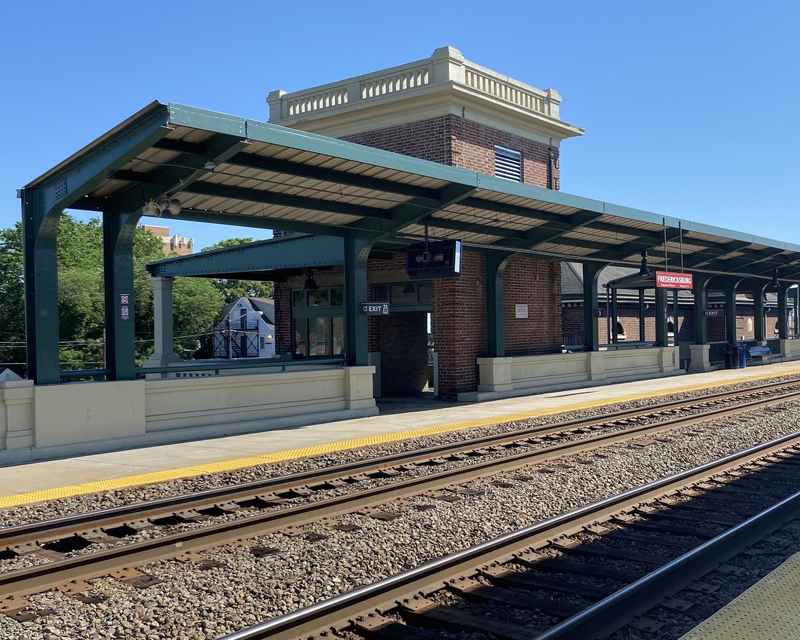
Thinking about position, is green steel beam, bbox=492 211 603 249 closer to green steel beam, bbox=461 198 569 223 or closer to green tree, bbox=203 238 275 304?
green steel beam, bbox=461 198 569 223

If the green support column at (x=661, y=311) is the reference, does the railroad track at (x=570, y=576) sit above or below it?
below

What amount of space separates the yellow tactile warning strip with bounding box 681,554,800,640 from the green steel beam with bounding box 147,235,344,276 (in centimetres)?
1407

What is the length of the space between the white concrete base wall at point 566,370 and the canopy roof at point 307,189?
295 centimetres

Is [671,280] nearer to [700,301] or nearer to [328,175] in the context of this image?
[700,301]

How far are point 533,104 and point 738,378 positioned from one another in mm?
10782

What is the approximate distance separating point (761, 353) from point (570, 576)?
1190 inches

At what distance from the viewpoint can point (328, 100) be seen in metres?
21.9

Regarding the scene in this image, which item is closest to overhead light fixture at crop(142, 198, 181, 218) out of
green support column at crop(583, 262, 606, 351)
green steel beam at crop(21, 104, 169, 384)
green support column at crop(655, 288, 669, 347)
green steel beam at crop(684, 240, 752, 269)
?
green steel beam at crop(21, 104, 169, 384)

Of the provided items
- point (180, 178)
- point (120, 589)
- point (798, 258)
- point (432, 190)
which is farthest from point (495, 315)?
point (798, 258)

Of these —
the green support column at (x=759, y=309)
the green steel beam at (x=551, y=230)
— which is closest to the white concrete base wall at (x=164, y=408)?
the green steel beam at (x=551, y=230)

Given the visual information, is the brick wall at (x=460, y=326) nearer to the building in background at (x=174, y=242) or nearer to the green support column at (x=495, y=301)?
the green support column at (x=495, y=301)

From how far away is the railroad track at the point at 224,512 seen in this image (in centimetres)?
576

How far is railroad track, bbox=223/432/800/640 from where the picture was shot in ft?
15.1

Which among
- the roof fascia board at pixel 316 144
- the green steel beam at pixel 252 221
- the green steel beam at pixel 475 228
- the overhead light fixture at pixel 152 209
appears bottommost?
the overhead light fixture at pixel 152 209
